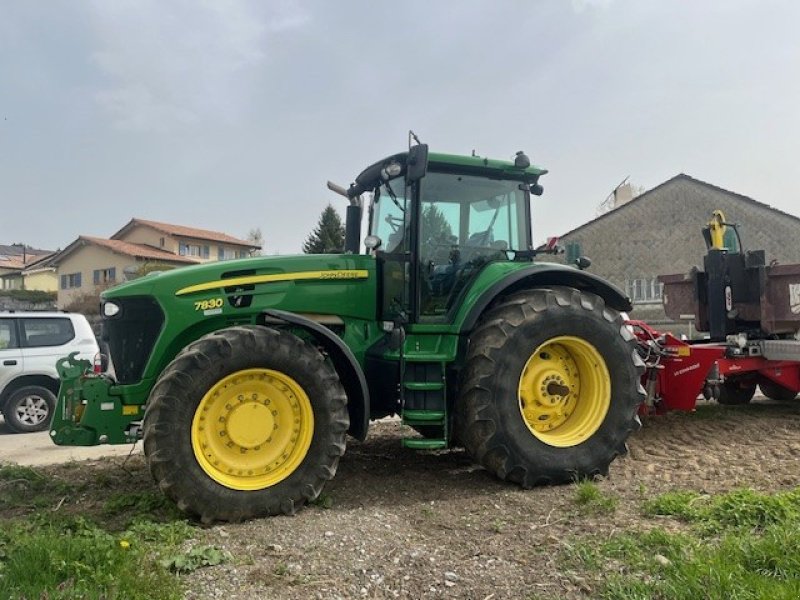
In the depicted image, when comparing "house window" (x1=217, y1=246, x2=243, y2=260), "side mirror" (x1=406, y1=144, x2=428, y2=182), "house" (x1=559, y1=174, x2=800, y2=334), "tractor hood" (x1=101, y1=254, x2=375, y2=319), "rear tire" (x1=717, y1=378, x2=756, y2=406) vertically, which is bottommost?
"rear tire" (x1=717, y1=378, x2=756, y2=406)

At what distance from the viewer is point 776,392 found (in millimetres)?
8078

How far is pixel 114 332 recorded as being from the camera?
15.3ft

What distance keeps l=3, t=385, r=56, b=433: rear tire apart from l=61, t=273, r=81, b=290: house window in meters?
39.5

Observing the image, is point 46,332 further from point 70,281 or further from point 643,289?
point 70,281

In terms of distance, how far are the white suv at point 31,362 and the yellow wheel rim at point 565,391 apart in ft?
22.6

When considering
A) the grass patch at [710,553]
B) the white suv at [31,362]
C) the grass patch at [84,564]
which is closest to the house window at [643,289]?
the white suv at [31,362]

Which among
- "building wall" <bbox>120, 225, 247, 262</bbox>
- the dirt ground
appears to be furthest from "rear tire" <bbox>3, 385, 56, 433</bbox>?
"building wall" <bbox>120, 225, 247, 262</bbox>

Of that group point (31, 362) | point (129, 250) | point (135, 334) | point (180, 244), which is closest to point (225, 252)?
point (180, 244)

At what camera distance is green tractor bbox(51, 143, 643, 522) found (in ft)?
13.7

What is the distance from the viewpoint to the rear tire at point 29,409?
9062mm

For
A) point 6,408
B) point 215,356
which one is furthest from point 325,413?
point 6,408

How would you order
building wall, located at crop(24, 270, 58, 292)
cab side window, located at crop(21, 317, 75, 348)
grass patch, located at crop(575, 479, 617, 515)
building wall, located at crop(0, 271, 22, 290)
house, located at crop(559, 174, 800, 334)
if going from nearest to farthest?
1. grass patch, located at crop(575, 479, 617, 515)
2. cab side window, located at crop(21, 317, 75, 348)
3. house, located at crop(559, 174, 800, 334)
4. building wall, located at crop(24, 270, 58, 292)
5. building wall, located at crop(0, 271, 22, 290)

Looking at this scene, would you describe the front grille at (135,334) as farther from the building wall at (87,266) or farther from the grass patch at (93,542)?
the building wall at (87,266)

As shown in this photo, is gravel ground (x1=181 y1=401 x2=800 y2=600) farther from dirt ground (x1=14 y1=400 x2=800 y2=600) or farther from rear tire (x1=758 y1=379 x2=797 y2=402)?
rear tire (x1=758 y1=379 x2=797 y2=402)
